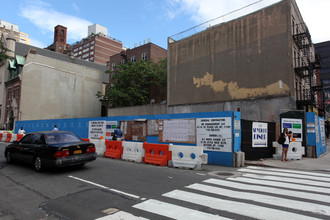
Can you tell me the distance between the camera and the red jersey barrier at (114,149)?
37.6ft

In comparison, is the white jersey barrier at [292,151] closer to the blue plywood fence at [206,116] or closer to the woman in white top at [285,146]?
the woman in white top at [285,146]

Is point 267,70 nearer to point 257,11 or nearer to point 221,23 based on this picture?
point 257,11

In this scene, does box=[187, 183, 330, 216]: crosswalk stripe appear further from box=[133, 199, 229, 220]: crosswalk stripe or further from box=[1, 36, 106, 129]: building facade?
box=[1, 36, 106, 129]: building facade

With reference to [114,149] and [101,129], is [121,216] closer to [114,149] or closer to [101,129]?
[114,149]

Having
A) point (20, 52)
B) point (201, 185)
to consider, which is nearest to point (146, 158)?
point (201, 185)

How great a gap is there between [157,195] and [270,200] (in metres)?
2.64

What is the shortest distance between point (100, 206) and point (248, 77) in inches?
786

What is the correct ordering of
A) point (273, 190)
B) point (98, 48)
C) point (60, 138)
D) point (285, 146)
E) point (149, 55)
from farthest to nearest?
1. point (98, 48)
2. point (149, 55)
3. point (285, 146)
4. point (60, 138)
5. point (273, 190)

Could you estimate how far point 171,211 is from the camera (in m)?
4.14

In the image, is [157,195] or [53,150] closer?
[157,195]

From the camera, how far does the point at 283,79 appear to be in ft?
61.8

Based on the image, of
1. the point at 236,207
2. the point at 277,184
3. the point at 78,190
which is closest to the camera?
the point at 236,207

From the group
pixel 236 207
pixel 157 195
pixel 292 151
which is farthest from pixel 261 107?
pixel 157 195

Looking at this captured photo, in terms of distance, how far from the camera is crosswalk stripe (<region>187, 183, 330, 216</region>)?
4398 mm
